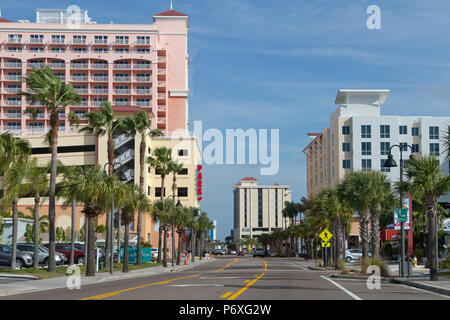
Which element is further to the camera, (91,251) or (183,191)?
(183,191)

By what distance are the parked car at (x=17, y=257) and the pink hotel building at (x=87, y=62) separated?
75236 mm

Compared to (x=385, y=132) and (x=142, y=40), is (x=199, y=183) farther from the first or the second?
(x=385, y=132)

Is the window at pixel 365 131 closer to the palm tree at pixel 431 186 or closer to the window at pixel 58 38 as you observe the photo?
the window at pixel 58 38

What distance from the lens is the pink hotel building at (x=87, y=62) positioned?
11825 centimetres

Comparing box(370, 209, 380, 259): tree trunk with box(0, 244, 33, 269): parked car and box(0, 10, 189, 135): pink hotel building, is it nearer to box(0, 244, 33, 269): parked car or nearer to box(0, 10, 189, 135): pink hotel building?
box(0, 244, 33, 269): parked car

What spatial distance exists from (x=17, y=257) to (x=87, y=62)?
8053cm

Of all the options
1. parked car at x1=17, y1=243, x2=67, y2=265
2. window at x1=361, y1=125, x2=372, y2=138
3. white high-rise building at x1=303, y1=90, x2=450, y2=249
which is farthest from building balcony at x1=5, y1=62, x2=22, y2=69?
parked car at x1=17, y1=243, x2=67, y2=265

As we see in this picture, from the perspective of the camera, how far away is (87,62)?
119 m

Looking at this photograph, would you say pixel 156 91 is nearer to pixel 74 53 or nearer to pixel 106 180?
pixel 74 53

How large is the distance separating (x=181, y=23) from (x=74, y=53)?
23.2 m

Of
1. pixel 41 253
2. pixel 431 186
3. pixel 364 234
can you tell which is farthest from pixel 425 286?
pixel 41 253

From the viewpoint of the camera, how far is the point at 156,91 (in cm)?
11919

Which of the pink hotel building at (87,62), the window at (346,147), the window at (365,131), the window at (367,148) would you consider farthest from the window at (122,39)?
the window at (367,148)

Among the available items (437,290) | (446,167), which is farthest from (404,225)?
(446,167)
